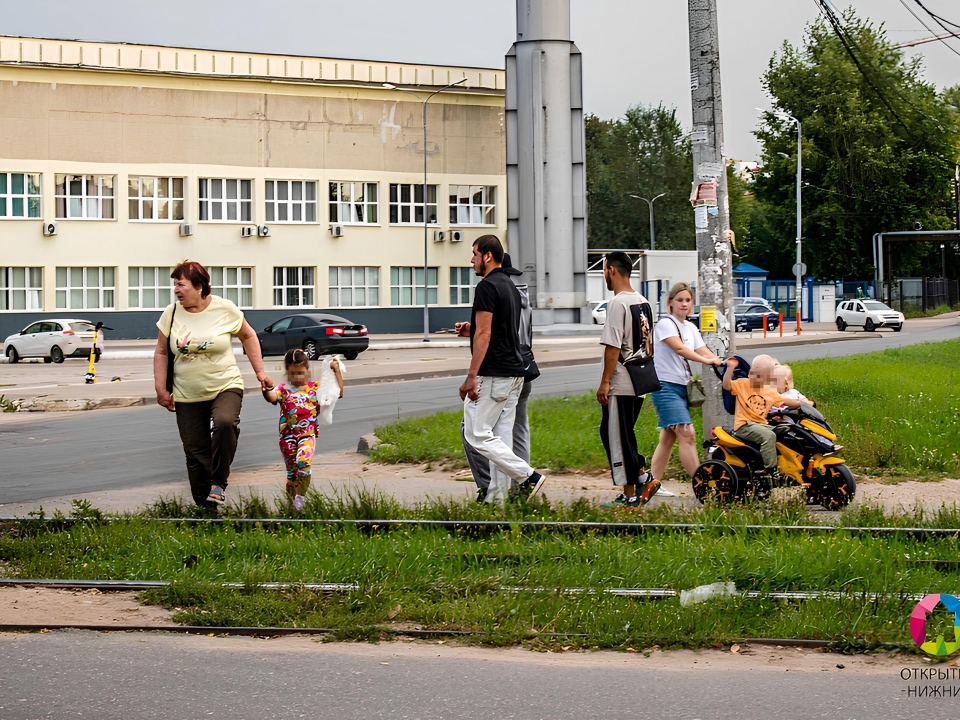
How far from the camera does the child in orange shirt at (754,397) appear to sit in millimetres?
8672

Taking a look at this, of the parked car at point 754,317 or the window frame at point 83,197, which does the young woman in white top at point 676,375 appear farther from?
the window frame at point 83,197

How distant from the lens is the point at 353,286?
197 ft

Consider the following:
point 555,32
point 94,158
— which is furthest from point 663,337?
point 94,158

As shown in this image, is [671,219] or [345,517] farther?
[671,219]

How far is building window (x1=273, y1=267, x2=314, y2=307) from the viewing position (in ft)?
192

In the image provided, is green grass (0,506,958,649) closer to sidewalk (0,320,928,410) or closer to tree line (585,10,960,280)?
sidewalk (0,320,928,410)

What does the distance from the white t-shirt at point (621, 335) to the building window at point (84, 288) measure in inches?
1973

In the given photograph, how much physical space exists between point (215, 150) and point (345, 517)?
5129 cm

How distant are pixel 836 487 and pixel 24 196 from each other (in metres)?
51.3

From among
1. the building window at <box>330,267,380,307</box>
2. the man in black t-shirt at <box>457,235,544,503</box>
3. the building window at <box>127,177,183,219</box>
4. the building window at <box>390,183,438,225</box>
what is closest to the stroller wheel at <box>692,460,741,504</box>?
the man in black t-shirt at <box>457,235,544,503</box>

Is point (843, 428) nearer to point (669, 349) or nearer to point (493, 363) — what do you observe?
point (669, 349)

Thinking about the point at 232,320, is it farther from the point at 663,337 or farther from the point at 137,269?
the point at 137,269

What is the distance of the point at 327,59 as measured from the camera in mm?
59875

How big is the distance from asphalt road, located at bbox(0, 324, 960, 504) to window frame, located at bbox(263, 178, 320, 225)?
118 ft
